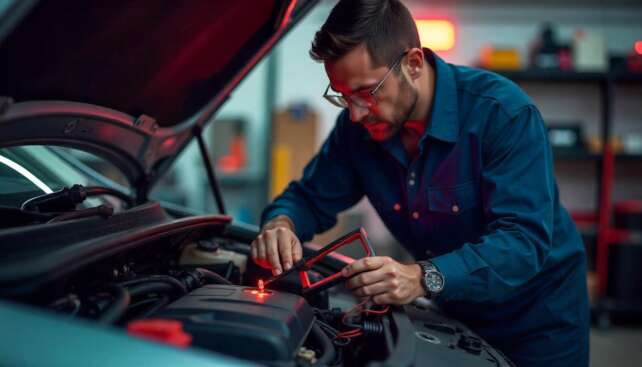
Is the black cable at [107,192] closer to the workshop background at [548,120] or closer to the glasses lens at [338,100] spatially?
the glasses lens at [338,100]

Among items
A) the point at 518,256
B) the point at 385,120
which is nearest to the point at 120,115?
the point at 385,120

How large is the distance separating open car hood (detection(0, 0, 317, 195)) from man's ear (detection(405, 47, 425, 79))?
39 centimetres

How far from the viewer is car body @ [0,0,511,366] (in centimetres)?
98

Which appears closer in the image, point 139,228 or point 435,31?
point 139,228

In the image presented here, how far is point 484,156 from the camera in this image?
5.19ft

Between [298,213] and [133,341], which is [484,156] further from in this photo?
[133,341]

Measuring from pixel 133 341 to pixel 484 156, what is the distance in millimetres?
1010

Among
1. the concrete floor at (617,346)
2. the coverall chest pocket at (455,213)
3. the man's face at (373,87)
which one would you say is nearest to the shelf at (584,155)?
the concrete floor at (617,346)

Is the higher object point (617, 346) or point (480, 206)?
point (480, 206)

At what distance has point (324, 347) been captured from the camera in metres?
1.23

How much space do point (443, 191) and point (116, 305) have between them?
2.97 feet

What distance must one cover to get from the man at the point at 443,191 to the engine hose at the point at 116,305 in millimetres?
449

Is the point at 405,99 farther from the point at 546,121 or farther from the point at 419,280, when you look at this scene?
the point at 546,121

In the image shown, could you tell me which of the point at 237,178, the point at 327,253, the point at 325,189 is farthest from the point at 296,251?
the point at 237,178
